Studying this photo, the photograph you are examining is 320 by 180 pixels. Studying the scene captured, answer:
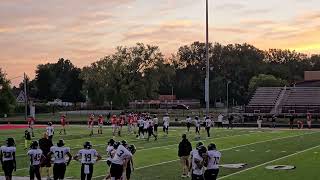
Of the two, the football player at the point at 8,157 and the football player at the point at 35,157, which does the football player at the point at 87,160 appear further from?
the football player at the point at 8,157

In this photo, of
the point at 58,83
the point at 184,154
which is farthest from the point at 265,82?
the point at 184,154

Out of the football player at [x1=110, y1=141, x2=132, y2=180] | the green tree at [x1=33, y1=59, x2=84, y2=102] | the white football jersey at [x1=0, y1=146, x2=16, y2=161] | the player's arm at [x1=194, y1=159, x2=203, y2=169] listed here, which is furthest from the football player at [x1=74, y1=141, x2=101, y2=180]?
the green tree at [x1=33, y1=59, x2=84, y2=102]

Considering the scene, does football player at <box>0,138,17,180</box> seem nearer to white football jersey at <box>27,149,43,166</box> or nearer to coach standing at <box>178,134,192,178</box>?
white football jersey at <box>27,149,43,166</box>

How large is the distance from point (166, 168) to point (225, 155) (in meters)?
5.90

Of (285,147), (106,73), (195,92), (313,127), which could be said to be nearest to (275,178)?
(285,147)

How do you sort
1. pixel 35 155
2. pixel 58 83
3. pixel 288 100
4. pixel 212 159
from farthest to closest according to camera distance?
pixel 58 83, pixel 288 100, pixel 35 155, pixel 212 159

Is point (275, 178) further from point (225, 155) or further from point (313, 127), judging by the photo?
point (313, 127)

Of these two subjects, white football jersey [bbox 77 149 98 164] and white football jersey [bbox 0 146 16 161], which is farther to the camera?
white football jersey [bbox 0 146 16 161]

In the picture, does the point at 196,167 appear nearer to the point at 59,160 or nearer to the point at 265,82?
Answer: the point at 59,160

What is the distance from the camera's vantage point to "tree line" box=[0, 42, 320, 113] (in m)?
97.5

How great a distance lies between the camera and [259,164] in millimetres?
24516

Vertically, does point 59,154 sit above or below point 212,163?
above

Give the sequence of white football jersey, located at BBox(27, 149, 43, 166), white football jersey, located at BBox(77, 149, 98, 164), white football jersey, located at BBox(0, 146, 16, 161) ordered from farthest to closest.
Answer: white football jersey, located at BBox(0, 146, 16, 161) → white football jersey, located at BBox(27, 149, 43, 166) → white football jersey, located at BBox(77, 149, 98, 164)

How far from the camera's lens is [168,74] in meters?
100
